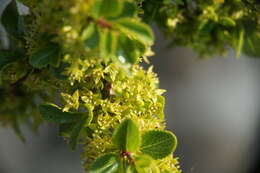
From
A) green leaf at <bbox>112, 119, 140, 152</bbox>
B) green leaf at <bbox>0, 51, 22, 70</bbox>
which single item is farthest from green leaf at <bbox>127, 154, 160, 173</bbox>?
green leaf at <bbox>0, 51, 22, 70</bbox>

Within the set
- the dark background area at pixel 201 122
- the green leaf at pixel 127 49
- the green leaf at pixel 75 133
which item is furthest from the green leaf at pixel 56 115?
the dark background area at pixel 201 122

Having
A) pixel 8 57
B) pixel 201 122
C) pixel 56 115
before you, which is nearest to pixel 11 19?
pixel 8 57

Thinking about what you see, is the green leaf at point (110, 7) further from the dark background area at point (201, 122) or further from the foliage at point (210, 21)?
the dark background area at point (201, 122)

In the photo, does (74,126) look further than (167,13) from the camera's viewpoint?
No

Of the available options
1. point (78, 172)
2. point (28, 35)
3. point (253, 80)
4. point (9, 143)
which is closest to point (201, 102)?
point (253, 80)

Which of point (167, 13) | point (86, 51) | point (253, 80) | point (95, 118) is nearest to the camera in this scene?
point (86, 51)

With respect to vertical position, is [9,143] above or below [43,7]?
below

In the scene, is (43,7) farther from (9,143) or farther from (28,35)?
(9,143)
